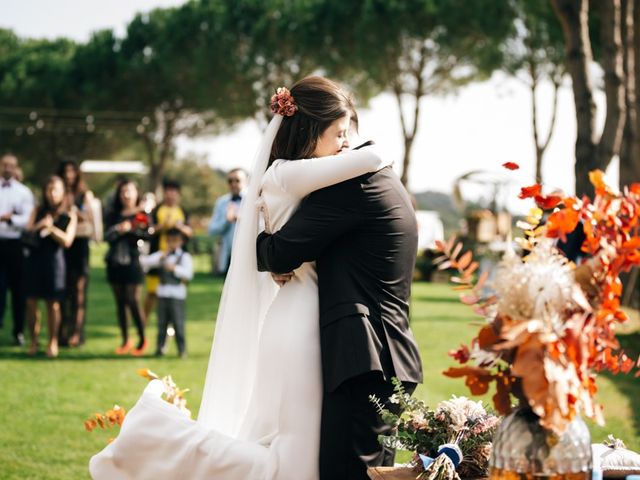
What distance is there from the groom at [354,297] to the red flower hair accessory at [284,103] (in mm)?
397

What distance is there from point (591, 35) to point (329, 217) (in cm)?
2591

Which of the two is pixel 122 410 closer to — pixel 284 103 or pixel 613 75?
pixel 284 103

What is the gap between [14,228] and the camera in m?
12.0

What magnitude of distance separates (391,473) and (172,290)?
7.73 meters

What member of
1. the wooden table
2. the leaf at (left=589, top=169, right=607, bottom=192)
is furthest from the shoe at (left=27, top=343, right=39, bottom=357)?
the leaf at (left=589, top=169, right=607, bottom=192)

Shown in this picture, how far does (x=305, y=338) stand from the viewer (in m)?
3.99

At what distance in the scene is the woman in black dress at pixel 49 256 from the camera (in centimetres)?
1108

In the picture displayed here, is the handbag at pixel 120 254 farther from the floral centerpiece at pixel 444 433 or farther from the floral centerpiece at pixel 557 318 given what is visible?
the floral centerpiece at pixel 557 318

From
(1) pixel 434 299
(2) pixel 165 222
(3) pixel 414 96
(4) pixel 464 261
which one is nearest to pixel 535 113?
(3) pixel 414 96

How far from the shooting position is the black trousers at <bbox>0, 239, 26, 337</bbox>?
12.0 metres

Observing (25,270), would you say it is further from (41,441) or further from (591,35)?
(591,35)

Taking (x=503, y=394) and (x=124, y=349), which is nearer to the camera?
(x=503, y=394)

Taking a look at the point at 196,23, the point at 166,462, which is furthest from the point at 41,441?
the point at 196,23

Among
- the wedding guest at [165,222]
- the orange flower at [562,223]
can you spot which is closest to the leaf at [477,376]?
the orange flower at [562,223]
